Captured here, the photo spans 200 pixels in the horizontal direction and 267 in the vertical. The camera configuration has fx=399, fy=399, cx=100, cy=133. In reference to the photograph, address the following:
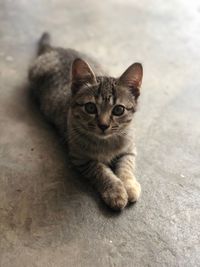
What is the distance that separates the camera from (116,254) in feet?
5.66

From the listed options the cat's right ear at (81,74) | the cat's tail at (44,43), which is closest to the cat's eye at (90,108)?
the cat's right ear at (81,74)

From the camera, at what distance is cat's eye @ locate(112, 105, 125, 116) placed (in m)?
1.93

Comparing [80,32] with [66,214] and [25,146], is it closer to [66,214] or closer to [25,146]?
[25,146]

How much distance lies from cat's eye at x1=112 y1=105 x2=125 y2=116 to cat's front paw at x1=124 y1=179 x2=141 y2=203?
1.14 ft

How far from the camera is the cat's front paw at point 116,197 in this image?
1880 mm

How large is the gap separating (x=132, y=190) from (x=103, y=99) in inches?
18.5

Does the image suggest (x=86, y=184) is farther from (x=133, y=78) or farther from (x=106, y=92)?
(x=133, y=78)

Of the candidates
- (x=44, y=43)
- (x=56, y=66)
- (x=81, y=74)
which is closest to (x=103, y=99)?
(x=81, y=74)

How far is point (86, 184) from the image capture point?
206cm

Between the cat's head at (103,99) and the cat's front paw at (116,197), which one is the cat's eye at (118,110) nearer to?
the cat's head at (103,99)

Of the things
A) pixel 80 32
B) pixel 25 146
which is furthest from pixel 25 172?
pixel 80 32

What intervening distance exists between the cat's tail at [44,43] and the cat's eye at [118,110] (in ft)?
3.61

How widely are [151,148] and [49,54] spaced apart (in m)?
0.94

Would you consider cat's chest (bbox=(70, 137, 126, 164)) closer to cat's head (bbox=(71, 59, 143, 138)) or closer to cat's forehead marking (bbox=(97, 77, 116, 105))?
cat's head (bbox=(71, 59, 143, 138))
